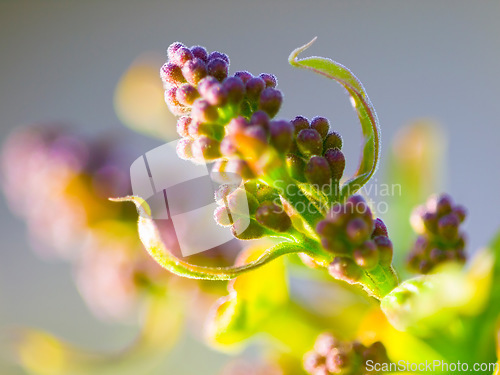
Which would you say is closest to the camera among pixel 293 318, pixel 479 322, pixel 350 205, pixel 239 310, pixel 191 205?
pixel 350 205

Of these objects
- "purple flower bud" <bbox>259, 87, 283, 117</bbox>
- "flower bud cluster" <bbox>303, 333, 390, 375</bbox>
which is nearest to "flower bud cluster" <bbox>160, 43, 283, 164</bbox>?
"purple flower bud" <bbox>259, 87, 283, 117</bbox>

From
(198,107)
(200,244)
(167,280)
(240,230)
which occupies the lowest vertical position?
(167,280)

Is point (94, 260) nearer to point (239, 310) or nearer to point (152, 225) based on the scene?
point (239, 310)

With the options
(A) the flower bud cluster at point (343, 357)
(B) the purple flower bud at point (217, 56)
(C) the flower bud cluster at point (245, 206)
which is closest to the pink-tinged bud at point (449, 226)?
(A) the flower bud cluster at point (343, 357)

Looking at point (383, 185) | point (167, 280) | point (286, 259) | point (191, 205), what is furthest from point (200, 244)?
point (383, 185)

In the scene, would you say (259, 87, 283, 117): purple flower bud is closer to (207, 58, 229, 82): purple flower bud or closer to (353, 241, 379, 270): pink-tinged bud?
(207, 58, 229, 82): purple flower bud

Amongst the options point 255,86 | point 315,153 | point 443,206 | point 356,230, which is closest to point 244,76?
point 255,86

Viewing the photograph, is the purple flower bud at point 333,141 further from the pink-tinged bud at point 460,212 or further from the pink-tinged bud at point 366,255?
the pink-tinged bud at point 460,212
